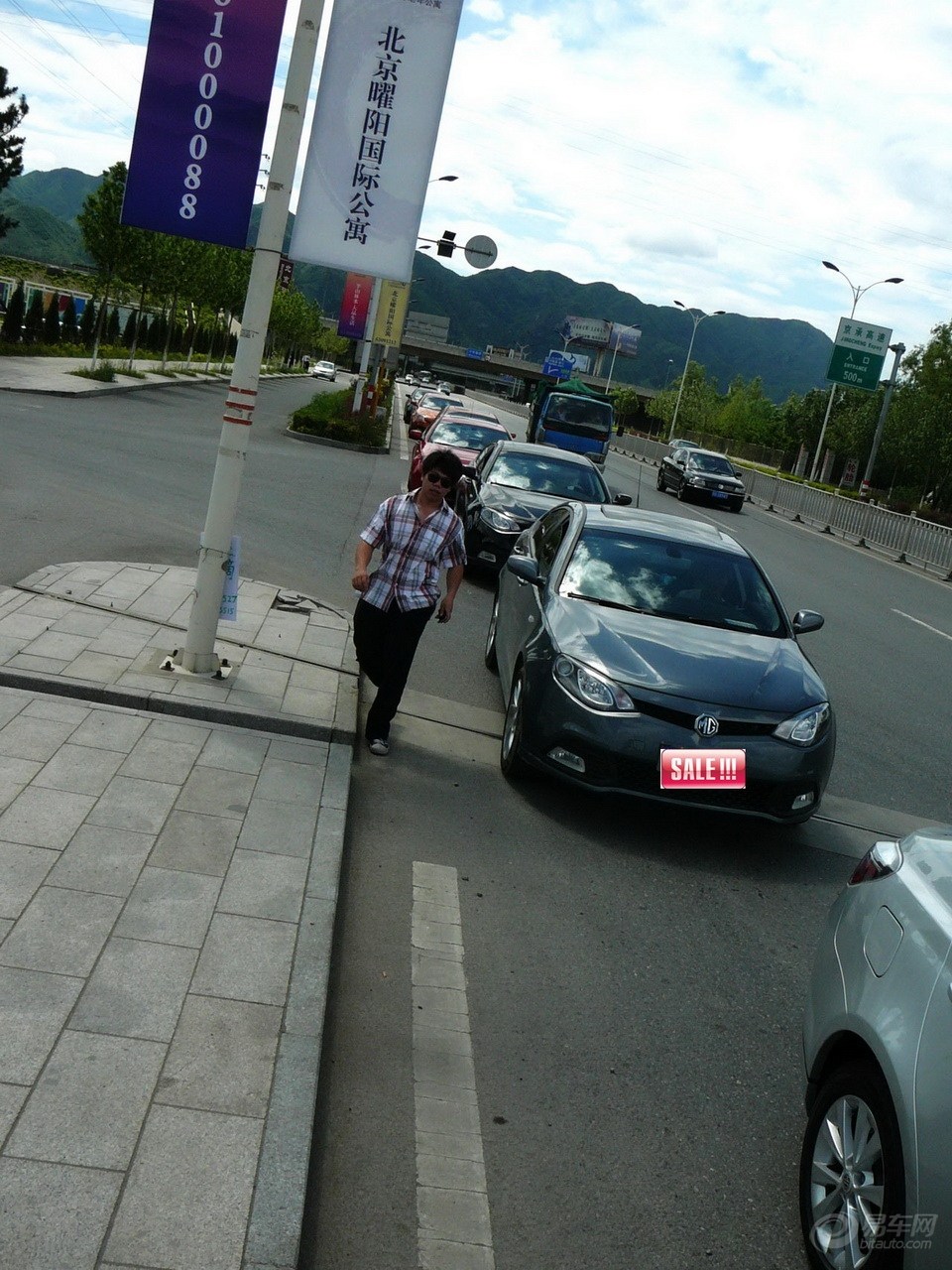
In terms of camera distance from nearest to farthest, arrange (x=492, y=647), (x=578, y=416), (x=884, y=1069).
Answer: (x=884, y=1069)
(x=492, y=647)
(x=578, y=416)

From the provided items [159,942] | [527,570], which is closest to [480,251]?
[527,570]

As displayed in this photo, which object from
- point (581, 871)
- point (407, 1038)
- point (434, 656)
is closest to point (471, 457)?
point (434, 656)

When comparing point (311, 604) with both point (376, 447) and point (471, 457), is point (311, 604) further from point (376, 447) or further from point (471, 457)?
point (376, 447)

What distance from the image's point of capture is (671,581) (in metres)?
7.68

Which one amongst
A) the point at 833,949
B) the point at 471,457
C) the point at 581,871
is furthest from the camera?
the point at 471,457

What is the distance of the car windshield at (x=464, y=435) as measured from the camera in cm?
2191

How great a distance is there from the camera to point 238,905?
463 centimetres

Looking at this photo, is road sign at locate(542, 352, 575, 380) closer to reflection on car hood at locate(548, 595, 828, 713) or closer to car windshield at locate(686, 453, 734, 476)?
car windshield at locate(686, 453, 734, 476)

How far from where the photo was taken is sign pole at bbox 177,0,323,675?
6785 millimetres

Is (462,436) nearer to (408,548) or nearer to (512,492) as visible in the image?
(512,492)

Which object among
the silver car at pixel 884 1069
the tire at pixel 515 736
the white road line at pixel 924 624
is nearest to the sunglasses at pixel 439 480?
the tire at pixel 515 736

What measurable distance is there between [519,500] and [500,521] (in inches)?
22.2

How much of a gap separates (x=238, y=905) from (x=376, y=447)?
85.3 feet

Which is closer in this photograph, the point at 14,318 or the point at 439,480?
the point at 439,480
